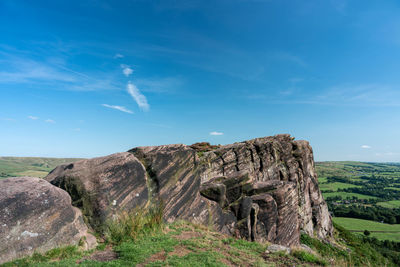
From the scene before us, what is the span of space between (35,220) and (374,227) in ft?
463

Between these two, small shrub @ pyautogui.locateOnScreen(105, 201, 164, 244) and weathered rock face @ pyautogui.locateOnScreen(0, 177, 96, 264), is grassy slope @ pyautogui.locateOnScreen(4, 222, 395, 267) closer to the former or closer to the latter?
small shrub @ pyautogui.locateOnScreen(105, 201, 164, 244)

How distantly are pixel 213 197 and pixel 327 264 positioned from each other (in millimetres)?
11246

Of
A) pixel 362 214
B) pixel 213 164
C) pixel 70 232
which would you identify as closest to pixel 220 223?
pixel 70 232

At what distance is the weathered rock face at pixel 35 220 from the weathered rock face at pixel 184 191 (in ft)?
4.07

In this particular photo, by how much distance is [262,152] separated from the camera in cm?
4697

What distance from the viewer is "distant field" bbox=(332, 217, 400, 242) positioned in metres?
95.8

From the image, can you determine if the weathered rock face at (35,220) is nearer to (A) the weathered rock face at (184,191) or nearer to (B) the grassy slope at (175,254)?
(B) the grassy slope at (175,254)

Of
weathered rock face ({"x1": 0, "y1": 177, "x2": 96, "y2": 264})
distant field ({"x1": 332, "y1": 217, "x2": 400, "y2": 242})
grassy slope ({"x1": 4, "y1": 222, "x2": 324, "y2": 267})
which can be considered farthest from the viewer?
distant field ({"x1": 332, "y1": 217, "x2": 400, "y2": 242})

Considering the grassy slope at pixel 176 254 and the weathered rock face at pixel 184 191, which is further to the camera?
the weathered rock face at pixel 184 191

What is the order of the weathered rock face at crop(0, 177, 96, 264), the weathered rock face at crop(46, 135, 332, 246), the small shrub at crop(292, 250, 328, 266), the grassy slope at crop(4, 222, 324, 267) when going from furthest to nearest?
the weathered rock face at crop(46, 135, 332, 246)
the small shrub at crop(292, 250, 328, 266)
the weathered rock face at crop(0, 177, 96, 264)
the grassy slope at crop(4, 222, 324, 267)

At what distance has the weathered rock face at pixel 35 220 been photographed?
33.2ft

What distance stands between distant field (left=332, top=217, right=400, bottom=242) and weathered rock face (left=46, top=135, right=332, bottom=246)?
10189 cm

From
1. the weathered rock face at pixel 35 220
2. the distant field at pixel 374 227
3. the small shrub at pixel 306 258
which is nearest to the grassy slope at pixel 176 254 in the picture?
the small shrub at pixel 306 258

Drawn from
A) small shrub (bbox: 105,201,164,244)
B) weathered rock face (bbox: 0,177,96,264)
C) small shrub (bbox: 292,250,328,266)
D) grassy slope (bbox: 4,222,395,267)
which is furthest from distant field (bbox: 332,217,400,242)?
weathered rock face (bbox: 0,177,96,264)
